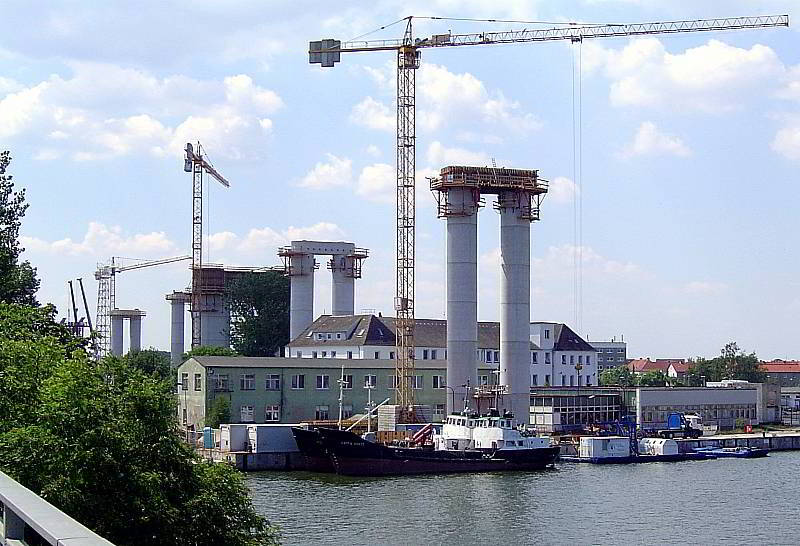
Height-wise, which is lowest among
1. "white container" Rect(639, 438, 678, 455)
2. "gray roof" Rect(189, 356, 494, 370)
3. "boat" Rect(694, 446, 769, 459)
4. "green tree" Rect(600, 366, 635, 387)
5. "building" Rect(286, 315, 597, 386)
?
"boat" Rect(694, 446, 769, 459)

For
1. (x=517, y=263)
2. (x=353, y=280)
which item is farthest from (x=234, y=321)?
(x=517, y=263)

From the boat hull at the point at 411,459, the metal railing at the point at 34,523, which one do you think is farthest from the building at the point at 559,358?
the metal railing at the point at 34,523

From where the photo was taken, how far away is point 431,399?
9488 centimetres

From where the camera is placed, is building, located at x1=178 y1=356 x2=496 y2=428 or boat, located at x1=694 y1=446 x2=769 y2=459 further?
boat, located at x1=694 y1=446 x2=769 y2=459

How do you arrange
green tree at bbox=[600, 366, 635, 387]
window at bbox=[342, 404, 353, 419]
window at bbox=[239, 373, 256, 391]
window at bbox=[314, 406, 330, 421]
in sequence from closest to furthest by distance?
window at bbox=[239, 373, 256, 391]
window at bbox=[314, 406, 330, 421]
window at bbox=[342, 404, 353, 419]
green tree at bbox=[600, 366, 635, 387]

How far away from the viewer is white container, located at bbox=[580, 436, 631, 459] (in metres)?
81.9

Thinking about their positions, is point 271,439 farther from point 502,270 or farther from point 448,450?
point 502,270

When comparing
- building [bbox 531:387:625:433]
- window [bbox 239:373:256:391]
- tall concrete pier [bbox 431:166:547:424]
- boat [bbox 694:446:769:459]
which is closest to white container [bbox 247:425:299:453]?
window [bbox 239:373:256:391]

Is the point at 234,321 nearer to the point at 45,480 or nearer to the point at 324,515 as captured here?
the point at 324,515

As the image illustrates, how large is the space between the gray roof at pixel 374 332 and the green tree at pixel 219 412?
32.0m

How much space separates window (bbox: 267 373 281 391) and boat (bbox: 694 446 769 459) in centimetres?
3324

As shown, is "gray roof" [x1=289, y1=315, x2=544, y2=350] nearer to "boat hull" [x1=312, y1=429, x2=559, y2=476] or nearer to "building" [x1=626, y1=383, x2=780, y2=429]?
"building" [x1=626, y1=383, x2=780, y2=429]

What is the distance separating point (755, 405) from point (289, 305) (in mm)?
55988

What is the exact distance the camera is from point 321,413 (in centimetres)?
8856
